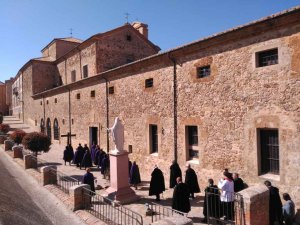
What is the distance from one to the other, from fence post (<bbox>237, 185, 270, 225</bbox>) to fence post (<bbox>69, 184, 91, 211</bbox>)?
15.6 feet

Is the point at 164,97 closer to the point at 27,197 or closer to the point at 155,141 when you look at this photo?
the point at 155,141

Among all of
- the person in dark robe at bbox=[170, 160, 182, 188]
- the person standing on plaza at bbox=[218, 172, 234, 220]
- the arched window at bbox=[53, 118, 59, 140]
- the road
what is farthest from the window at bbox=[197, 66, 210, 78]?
the arched window at bbox=[53, 118, 59, 140]

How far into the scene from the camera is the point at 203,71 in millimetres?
10352

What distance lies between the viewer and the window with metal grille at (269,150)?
318 inches

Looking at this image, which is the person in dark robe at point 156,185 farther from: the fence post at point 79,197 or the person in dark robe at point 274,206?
the person in dark robe at point 274,206

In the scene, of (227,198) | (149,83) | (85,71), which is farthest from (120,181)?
(85,71)

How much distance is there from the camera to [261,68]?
821 centimetres

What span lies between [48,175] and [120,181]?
12.6 ft

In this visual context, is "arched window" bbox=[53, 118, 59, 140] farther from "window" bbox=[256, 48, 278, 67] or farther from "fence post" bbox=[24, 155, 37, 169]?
"window" bbox=[256, 48, 278, 67]

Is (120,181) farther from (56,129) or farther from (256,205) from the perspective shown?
(56,129)

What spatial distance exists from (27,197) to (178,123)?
637 centimetres

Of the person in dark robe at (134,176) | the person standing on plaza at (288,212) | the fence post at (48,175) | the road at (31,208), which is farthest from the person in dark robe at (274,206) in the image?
the fence post at (48,175)

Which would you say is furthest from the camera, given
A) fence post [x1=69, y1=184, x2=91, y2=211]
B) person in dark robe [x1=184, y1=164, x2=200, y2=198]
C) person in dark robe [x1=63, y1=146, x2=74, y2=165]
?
person in dark robe [x1=63, y1=146, x2=74, y2=165]

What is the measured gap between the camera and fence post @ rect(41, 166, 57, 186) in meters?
11.3
